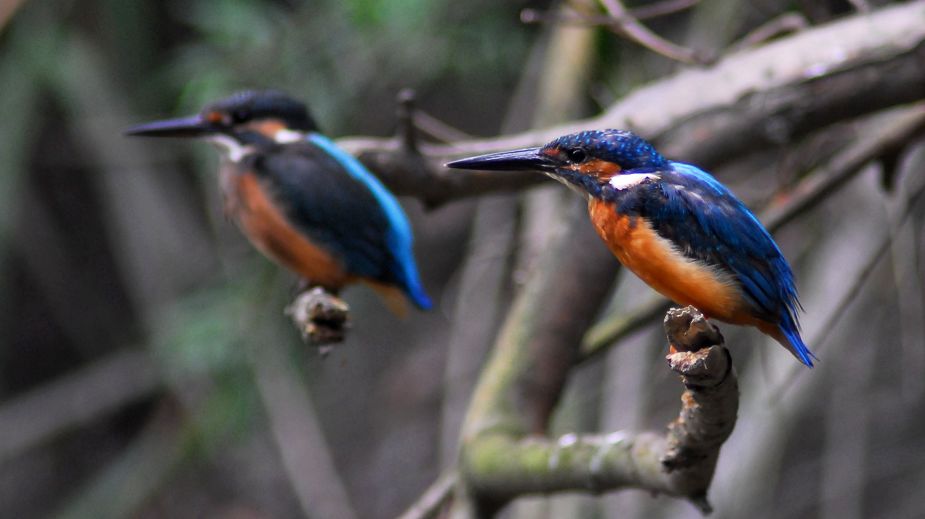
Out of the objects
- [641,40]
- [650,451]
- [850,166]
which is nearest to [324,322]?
[650,451]

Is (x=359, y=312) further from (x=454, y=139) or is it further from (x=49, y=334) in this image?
(x=49, y=334)

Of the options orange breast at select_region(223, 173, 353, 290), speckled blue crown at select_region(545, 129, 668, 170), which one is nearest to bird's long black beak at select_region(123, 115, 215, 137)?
orange breast at select_region(223, 173, 353, 290)

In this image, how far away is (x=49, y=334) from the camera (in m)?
6.31

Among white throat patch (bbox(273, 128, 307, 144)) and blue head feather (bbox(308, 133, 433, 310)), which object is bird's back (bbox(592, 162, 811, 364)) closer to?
blue head feather (bbox(308, 133, 433, 310))

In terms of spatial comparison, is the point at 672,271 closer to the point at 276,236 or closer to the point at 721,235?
the point at 721,235

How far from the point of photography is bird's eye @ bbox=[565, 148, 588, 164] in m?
1.71

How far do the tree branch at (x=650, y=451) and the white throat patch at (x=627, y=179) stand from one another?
21 cm

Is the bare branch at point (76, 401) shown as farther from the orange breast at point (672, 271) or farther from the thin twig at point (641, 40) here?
the orange breast at point (672, 271)

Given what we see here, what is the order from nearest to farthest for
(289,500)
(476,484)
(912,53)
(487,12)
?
(476,484) < (912,53) < (487,12) < (289,500)

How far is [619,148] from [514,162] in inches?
6.3

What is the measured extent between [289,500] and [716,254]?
4.96m

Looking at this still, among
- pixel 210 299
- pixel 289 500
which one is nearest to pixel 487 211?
pixel 210 299

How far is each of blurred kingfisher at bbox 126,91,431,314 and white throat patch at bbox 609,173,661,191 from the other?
Result: 1.04 m

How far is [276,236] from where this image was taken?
270 centimetres
